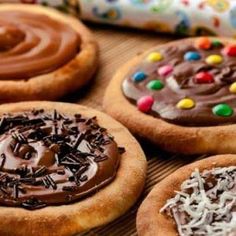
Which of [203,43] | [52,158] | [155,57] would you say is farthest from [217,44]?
[52,158]

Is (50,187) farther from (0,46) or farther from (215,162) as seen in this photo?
(0,46)

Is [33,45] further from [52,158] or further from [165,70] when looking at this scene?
[52,158]

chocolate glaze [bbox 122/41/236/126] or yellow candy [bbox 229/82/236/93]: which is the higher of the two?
yellow candy [bbox 229/82/236/93]

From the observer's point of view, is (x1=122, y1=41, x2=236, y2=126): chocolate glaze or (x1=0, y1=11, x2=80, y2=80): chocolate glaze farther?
(x1=0, y1=11, x2=80, y2=80): chocolate glaze

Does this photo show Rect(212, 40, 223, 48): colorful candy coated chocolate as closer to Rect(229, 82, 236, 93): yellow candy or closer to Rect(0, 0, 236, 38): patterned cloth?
Rect(0, 0, 236, 38): patterned cloth

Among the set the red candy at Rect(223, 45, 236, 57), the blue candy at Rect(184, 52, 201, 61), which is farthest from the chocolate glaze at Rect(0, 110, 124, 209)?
the red candy at Rect(223, 45, 236, 57)

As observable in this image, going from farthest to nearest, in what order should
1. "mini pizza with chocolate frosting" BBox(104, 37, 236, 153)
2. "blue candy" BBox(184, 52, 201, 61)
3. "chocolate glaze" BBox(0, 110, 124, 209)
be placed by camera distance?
1. "blue candy" BBox(184, 52, 201, 61)
2. "mini pizza with chocolate frosting" BBox(104, 37, 236, 153)
3. "chocolate glaze" BBox(0, 110, 124, 209)

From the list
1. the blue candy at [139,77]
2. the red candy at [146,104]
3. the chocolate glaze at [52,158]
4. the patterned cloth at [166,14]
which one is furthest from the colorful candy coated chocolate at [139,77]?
the patterned cloth at [166,14]
